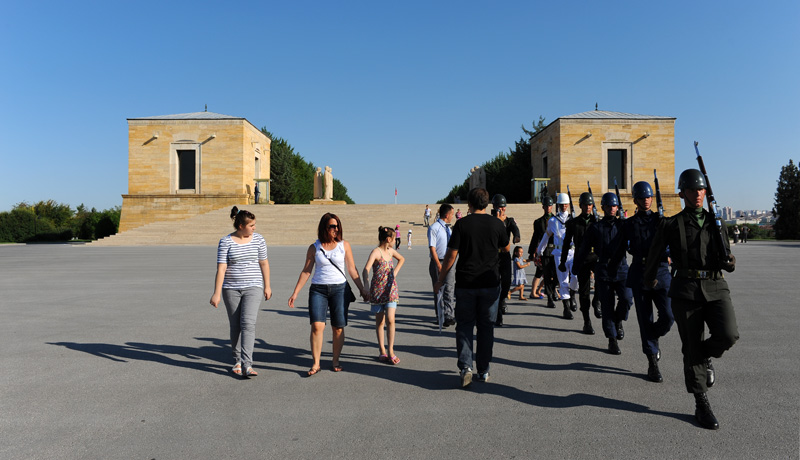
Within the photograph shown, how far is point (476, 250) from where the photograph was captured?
483 centimetres

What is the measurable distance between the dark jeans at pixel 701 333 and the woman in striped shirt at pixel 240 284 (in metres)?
3.74

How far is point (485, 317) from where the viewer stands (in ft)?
15.9

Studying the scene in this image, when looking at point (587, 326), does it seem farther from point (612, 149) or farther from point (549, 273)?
point (612, 149)

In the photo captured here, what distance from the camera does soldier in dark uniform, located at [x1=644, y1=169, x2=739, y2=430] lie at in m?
3.97

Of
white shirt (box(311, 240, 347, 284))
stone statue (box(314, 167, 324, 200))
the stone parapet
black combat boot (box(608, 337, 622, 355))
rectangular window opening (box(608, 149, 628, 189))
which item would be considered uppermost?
rectangular window opening (box(608, 149, 628, 189))

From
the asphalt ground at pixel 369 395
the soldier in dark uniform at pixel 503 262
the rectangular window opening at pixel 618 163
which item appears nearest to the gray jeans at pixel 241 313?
the asphalt ground at pixel 369 395

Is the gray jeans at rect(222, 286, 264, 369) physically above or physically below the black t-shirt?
below

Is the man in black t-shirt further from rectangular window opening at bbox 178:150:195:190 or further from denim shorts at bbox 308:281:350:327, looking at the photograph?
A: rectangular window opening at bbox 178:150:195:190

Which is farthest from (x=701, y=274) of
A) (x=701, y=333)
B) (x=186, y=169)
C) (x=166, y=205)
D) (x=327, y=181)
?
(x=186, y=169)

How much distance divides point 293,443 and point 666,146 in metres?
48.8

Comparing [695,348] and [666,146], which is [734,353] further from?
[666,146]

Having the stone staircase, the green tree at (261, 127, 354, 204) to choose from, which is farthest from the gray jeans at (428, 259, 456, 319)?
the green tree at (261, 127, 354, 204)

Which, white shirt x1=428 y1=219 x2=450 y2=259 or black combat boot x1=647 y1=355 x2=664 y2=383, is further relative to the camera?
white shirt x1=428 y1=219 x2=450 y2=259

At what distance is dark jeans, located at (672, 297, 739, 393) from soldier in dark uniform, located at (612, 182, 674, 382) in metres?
0.75
